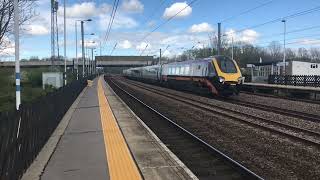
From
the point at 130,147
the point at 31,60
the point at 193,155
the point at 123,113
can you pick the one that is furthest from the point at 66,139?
the point at 31,60

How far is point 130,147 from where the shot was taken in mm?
12344

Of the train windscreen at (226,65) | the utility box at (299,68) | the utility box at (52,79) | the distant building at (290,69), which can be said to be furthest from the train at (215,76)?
the utility box at (299,68)

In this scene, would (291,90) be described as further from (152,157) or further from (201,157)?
(152,157)

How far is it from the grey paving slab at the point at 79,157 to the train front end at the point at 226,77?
17133mm

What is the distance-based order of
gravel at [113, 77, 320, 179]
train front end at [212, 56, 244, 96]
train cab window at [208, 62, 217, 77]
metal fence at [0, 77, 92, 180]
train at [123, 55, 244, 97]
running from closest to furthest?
metal fence at [0, 77, 92, 180]
gravel at [113, 77, 320, 179]
train front end at [212, 56, 244, 96]
train at [123, 55, 244, 97]
train cab window at [208, 62, 217, 77]

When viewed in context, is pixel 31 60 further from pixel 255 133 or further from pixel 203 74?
pixel 255 133

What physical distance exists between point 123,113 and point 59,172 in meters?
13.9

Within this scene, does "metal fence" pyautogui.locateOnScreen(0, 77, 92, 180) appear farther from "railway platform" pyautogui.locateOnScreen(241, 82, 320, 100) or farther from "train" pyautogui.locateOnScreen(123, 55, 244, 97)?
"railway platform" pyautogui.locateOnScreen(241, 82, 320, 100)

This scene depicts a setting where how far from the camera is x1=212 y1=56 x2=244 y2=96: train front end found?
32594 millimetres

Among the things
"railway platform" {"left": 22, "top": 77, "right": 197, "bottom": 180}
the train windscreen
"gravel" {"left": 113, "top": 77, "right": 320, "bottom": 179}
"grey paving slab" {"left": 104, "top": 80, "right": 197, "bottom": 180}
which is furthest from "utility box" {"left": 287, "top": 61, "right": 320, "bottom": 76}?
"grey paving slab" {"left": 104, "top": 80, "right": 197, "bottom": 180}

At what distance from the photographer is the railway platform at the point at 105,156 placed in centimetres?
899

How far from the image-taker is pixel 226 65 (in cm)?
3341

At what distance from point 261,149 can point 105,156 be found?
4.14m

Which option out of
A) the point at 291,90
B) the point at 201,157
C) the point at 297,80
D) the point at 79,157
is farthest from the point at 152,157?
the point at 297,80
